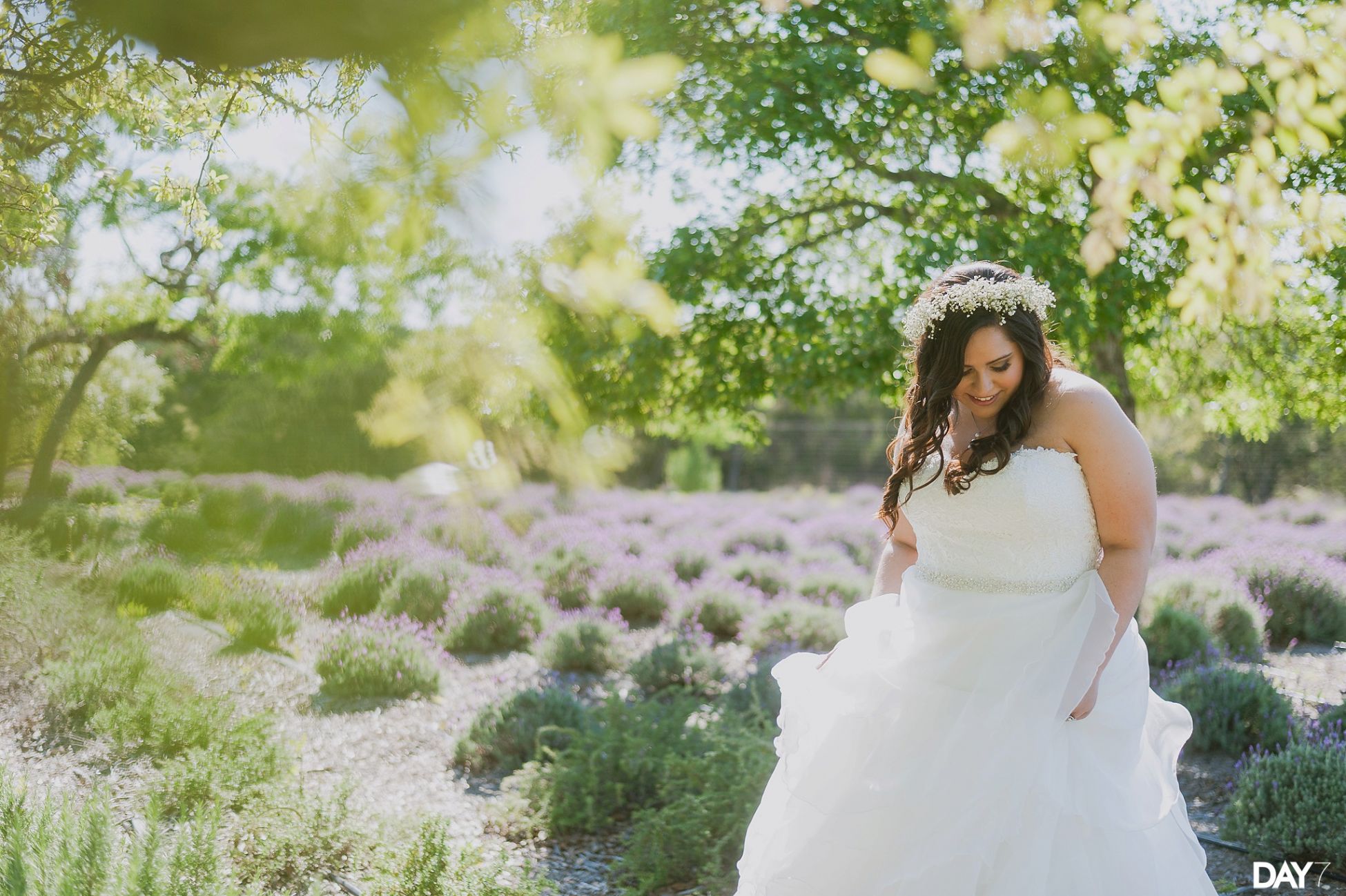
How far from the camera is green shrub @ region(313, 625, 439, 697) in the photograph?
15.2ft

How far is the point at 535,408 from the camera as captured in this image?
599cm

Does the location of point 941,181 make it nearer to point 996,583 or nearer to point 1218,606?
point 996,583

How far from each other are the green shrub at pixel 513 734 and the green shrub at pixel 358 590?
0.91 m

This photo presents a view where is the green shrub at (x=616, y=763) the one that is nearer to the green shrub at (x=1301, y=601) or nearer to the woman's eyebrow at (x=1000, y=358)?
the woman's eyebrow at (x=1000, y=358)

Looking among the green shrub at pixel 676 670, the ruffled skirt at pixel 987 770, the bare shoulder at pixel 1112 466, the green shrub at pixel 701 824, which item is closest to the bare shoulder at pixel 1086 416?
the bare shoulder at pixel 1112 466

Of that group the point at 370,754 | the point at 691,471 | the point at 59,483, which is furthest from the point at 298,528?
the point at 691,471

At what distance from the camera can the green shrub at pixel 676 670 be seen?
6.24 metres

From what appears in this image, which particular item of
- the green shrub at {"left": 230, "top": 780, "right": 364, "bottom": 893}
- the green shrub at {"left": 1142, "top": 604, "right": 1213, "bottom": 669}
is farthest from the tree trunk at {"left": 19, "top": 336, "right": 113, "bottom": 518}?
the green shrub at {"left": 1142, "top": 604, "right": 1213, "bottom": 669}

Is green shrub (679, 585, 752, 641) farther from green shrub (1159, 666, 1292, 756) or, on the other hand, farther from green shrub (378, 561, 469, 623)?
green shrub (1159, 666, 1292, 756)

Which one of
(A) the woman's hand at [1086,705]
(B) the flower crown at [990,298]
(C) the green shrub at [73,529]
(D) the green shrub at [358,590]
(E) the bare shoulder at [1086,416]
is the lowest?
(D) the green shrub at [358,590]

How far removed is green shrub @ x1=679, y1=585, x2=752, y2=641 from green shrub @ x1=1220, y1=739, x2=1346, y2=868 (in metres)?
4.68

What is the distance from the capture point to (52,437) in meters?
2.50

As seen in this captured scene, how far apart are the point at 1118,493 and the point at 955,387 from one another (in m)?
0.49

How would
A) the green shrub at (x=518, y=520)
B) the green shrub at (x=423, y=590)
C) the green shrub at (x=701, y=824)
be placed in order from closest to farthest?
the green shrub at (x=701, y=824)
the green shrub at (x=423, y=590)
the green shrub at (x=518, y=520)
